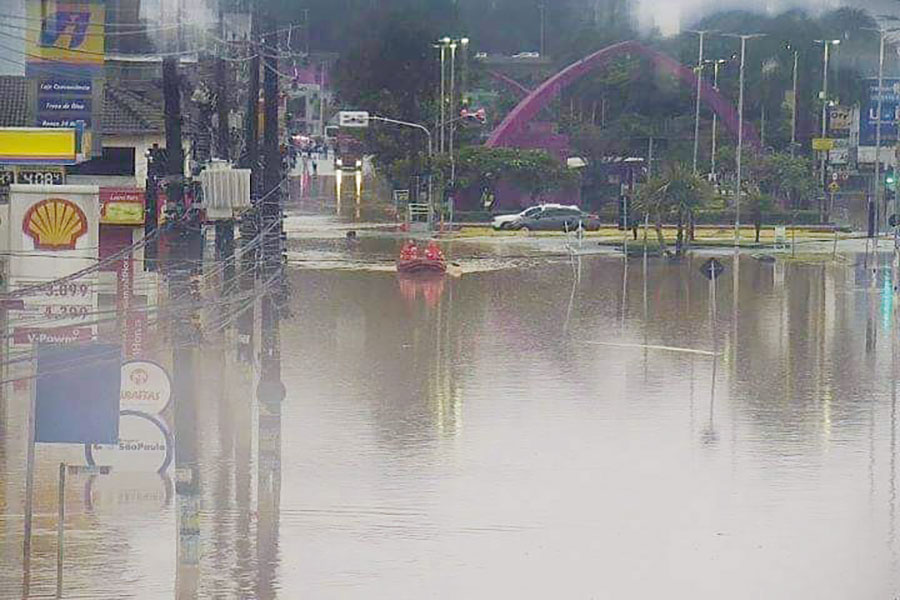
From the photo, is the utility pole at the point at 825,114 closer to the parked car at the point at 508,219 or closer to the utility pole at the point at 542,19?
the utility pole at the point at 542,19

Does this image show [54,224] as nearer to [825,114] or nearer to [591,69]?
[825,114]

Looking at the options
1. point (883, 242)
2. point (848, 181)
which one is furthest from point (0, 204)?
point (848, 181)

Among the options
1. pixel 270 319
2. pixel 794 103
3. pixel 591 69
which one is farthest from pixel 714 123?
pixel 270 319

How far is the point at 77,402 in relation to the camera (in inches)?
666

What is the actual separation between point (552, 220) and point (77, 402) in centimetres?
5382

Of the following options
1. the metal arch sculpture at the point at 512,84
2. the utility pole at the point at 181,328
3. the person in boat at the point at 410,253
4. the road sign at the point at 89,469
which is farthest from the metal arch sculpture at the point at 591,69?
the road sign at the point at 89,469

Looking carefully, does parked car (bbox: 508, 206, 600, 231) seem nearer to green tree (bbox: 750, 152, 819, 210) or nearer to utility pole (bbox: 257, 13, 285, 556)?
green tree (bbox: 750, 152, 819, 210)

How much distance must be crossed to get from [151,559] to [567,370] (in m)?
14.9

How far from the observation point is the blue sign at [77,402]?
55.3 ft

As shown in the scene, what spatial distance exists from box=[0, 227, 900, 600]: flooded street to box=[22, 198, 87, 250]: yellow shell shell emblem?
7.78ft

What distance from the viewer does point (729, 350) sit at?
3484 centimetres

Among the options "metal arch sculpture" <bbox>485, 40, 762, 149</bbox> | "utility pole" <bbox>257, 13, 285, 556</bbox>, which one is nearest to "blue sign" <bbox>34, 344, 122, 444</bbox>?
"utility pole" <bbox>257, 13, 285, 556</bbox>

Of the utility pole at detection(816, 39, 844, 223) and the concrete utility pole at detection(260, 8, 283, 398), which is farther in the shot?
the utility pole at detection(816, 39, 844, 223)

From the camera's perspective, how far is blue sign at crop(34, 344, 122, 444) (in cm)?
1686
